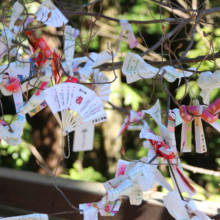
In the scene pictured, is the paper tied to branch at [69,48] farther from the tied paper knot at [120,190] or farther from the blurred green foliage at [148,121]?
the blurred green foliage at [148,121]

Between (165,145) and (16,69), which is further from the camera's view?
(16,69)

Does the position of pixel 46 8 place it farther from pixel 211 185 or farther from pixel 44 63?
pixel 211 185

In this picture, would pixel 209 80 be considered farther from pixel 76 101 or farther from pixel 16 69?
pixel 16 69

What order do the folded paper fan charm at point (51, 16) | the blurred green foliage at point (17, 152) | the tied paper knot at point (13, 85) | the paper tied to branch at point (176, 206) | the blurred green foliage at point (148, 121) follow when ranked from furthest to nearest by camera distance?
the blurred green foliage at point (17, 152)
the blurred green foliage at point (148, 121)
the folded paper fan charm at point (51, 16)
the tied paper knot at point (13, 85)
the paper tied to branch at point (176, 206)

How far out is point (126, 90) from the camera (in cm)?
196

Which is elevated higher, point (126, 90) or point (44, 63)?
point (44, 63)

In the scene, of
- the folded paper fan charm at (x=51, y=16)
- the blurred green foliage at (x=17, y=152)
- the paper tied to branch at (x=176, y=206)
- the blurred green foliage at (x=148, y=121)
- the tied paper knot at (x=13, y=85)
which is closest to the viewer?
the paper tied to branch at (x=176, y=206)

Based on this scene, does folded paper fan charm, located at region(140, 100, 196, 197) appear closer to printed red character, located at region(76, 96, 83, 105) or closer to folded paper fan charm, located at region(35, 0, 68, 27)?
printed red character, located at region(76, 96, 83, 105)

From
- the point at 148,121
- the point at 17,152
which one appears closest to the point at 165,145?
the point at 148,121

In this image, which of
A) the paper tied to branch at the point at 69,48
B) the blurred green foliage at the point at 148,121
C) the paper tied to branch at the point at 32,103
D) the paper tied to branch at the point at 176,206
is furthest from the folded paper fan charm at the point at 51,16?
the blurred green foliage at the point at 148,121

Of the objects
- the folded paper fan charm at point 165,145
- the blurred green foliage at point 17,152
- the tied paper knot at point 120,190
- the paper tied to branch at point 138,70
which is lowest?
the blurred green foliage at point 17,152

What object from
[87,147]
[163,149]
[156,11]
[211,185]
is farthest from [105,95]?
[156,11]

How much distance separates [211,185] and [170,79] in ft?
3.85

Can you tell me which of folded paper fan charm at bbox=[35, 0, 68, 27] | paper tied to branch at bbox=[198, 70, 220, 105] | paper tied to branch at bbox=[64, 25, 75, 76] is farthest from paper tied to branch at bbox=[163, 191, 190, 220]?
folded paper fan charm at bbox=[35, 0, 68, 27]
